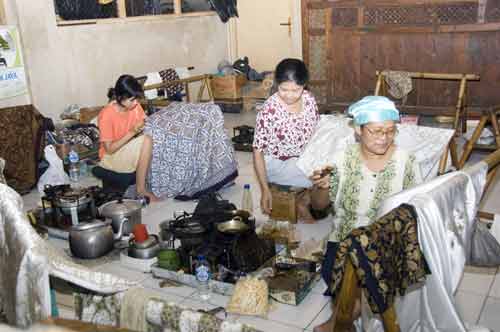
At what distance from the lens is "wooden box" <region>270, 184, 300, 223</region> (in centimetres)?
440

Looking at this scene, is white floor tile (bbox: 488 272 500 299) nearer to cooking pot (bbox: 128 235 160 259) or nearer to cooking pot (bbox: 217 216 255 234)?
cooking pot (bbox: 217 216 255 234)

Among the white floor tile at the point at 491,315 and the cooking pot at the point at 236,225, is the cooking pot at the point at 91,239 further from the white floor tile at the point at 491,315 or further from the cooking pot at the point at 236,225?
the white floor tile at the point at 491,315

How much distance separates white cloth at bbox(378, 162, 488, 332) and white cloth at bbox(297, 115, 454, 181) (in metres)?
2.00

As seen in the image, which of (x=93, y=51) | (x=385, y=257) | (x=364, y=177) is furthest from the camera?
(x=93, y=51)

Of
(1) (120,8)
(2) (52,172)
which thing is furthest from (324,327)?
(1) (120,8)

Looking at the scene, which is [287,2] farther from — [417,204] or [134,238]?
[417,204]

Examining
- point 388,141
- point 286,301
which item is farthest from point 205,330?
point 286,301

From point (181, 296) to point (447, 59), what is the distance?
4954 mm

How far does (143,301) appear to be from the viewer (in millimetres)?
1609

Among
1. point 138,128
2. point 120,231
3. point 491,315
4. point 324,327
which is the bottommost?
point 491,315

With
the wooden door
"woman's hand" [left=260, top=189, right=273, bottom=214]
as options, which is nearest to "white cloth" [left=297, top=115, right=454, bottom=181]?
"woman's hand" [left=260, top=189, right=273, bottom=214]

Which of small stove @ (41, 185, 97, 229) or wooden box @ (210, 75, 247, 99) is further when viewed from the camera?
wooden box @ (210, 75, 247, 99)

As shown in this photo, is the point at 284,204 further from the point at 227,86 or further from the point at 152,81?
the point at 227,86

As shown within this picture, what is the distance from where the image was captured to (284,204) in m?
4.42
